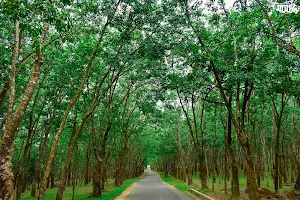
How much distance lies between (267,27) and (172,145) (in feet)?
124

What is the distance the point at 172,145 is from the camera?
156ft

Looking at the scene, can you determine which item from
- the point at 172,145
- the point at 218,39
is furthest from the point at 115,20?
the point at 172,145

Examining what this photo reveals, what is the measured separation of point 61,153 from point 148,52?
118ft

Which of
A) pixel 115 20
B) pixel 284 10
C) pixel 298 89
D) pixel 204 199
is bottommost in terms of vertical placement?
pixel 204 199

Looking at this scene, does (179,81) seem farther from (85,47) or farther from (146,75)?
(85,47)

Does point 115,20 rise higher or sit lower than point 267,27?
higher

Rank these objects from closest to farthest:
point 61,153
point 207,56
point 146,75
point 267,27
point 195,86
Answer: point 267,27
point 207,56
point 195,86
point 146,75
point 61,153

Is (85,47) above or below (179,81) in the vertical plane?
above

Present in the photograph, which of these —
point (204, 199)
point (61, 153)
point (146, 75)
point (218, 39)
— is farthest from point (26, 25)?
point (61, 153)

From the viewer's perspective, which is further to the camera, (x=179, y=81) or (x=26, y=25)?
(x=179, y=81)

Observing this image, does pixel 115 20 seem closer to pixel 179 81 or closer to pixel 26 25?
pixel 179 81

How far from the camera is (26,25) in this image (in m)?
6.24

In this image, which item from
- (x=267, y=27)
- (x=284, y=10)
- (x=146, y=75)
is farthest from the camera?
(x=146, y=75)

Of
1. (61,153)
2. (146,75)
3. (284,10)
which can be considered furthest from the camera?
(61,153)
